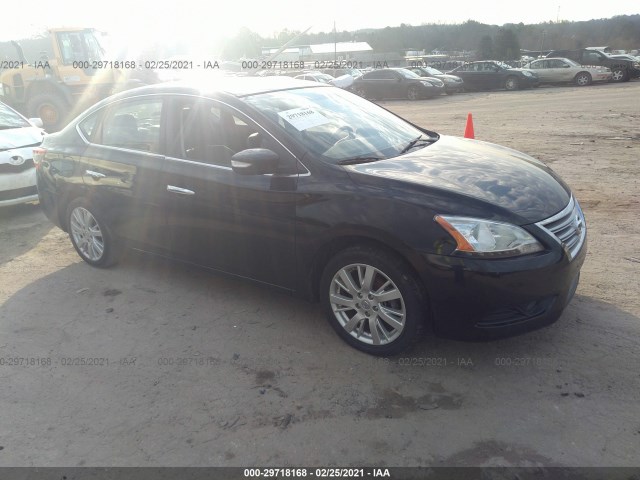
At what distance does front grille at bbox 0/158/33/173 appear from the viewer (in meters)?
7.09

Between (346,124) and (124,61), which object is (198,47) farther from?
(346,124)

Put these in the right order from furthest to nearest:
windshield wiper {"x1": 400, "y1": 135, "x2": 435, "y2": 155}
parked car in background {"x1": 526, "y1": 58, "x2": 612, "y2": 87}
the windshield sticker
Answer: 1. parked car in background {"x1": 526, "y1": 58, "x2": 612, "y2": 87}
2. windshield wiper {"x1": 400, "y1": 135, "x2": 435, "y2": 155}
3. the windshield sticker

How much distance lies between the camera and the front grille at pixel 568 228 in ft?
11.0

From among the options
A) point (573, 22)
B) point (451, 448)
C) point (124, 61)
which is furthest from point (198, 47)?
point (573, 22)

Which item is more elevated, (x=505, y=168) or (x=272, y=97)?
(x=272, y=97)

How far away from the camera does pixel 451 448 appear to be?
2.84 meters

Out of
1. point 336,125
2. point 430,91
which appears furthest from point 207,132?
point 430,91

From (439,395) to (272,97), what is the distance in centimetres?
252

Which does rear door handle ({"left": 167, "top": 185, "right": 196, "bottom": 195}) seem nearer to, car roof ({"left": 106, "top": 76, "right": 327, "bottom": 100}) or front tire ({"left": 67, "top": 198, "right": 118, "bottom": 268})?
car roof ({"left": 106, "top": 76, "right": 327, "bottom": 100})

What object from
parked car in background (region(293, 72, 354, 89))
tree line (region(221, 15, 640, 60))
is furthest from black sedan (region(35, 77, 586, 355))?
tree line (region(221, 15, 640, 60))

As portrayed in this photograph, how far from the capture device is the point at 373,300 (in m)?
3.55

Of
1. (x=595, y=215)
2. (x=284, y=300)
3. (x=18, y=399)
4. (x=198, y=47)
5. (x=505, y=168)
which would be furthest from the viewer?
(x=198, y=47)

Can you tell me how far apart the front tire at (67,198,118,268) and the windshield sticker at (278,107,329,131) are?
2139mm

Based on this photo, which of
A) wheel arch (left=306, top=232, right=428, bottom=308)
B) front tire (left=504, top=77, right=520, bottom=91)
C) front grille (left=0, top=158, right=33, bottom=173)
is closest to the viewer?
wheel arch (left=306, top=232, right=428, bottom=308)
